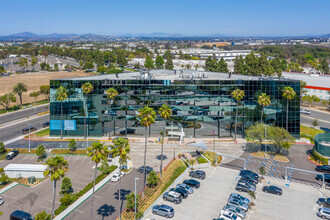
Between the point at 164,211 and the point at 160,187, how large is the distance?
9.33 m

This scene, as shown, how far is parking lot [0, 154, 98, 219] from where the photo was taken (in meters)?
42.9

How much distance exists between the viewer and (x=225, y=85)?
249ft

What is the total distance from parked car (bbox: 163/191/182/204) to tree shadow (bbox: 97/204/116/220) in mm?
8825

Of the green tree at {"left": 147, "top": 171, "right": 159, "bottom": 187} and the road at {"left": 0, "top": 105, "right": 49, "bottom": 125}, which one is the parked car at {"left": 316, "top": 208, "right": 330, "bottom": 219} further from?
the road at {"left": 0, "top": 105, "right": 49, "bottom": 125}

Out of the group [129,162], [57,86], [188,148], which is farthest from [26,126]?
[188,148]

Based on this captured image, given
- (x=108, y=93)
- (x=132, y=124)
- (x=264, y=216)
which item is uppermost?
(x=108, y=93)

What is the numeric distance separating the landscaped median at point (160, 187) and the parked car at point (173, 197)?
2.15 meters

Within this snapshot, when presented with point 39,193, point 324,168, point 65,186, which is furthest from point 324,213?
point 39,193

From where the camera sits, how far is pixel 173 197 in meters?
44.2

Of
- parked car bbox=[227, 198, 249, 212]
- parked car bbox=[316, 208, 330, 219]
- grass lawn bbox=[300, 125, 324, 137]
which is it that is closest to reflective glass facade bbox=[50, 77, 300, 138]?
grass lawn bbox=[300, 125, 324, 137]

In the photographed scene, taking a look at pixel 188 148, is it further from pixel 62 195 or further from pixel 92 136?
pixel 62 195

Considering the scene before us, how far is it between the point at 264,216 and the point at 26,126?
78085 mm

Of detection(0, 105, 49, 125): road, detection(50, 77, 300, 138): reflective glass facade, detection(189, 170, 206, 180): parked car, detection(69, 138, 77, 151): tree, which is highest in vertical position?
detection(50, 77, 300, 138): reflective glass facade

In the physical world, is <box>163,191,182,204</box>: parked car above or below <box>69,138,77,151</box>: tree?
below
